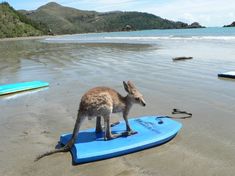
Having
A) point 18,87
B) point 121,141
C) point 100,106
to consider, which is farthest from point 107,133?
point 18,87

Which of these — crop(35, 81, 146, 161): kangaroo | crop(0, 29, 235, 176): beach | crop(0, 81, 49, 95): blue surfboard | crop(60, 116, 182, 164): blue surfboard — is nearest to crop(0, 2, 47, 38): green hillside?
crop(0, 29, 235, 176): beach

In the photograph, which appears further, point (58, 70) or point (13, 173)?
point (58, 70)

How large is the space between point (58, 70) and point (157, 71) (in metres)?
4.50

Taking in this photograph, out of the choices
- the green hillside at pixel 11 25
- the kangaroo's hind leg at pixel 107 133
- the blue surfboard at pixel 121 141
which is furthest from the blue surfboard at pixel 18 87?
the green hillside at pixel 11 25

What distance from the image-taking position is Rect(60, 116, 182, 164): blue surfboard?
5.24m

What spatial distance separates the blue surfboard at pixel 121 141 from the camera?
206 inches

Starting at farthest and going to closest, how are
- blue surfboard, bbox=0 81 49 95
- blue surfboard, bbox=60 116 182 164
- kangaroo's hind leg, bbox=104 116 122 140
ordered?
blue surfboard, bbox=0 81 49 95, kangaroo's hind leg, bbox=104 116 122 140, blue surfboard, bbox=60 116 182 164

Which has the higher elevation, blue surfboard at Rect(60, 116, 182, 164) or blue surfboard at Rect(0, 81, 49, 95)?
blue surfboard at Rect(60, 116, 182, 164)

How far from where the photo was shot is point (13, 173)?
502 centimetres

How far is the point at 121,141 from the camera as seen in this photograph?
223 inches

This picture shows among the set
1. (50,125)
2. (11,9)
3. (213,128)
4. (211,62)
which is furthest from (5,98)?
(11,9)

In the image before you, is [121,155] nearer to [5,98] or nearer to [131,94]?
[131,94]

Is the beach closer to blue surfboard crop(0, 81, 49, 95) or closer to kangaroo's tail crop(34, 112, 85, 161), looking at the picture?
kangaroo's tail crop(34, 112, 85, 161)

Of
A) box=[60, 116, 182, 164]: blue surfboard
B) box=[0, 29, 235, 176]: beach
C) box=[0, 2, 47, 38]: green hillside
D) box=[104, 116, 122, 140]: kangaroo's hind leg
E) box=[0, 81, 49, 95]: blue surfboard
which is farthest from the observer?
box=[0, 2, 47, 38]: green hillside
